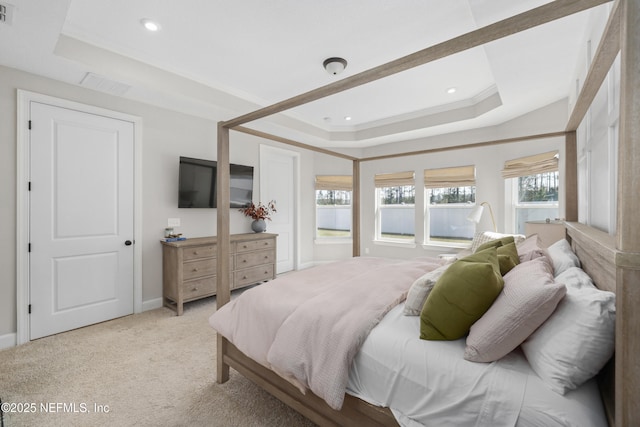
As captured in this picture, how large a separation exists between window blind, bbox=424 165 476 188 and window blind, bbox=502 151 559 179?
1.62 ft

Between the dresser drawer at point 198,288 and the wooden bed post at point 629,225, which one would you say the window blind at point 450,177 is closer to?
the dresser drawer at point 198,288

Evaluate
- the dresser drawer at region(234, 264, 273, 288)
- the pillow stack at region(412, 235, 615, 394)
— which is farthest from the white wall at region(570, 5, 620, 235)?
the dresser drawer at region(234, 264, 273, 288)

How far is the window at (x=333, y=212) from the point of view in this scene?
577cm

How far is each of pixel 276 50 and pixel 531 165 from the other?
3.33 m

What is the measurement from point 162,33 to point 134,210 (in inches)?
73.8

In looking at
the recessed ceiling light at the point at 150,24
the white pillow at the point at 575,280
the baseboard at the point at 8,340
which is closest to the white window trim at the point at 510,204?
the white pillow at the point at 575,280

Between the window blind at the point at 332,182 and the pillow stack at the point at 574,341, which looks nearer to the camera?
the pillow stack at the point at 574,341

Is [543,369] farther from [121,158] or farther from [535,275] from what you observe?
[121,158]

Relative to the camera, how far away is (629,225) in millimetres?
728

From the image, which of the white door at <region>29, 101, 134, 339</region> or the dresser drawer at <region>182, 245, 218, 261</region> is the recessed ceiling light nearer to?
the white door at <region>29, 101, 134, 339</region>

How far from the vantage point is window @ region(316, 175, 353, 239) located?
5773mm

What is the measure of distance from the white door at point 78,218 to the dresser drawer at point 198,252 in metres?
0.60

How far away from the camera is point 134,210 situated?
127 inches

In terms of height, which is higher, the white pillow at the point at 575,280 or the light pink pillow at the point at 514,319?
the white pillow at the point at 575,280
